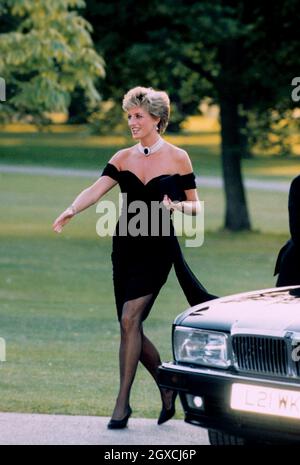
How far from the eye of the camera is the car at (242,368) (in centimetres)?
678

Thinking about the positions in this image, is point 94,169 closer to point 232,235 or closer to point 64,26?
point 232,235

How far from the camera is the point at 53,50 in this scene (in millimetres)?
20422

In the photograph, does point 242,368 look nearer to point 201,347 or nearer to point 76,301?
point 201,347

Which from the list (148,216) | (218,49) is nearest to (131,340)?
(148,216)

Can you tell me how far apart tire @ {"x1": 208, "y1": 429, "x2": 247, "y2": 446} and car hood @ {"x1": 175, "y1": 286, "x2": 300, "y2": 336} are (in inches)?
25.7

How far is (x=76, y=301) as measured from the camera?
53.3 feet

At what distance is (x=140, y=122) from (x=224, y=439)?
202cm

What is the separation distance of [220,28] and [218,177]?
28.9m

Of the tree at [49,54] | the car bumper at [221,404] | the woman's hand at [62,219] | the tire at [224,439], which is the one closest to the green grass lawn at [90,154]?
the tree at [49,54]

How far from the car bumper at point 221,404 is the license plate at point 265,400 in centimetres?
2

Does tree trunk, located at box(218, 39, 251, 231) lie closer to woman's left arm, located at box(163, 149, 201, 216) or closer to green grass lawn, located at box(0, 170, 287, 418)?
green grass lawn, located at box(0, 170, 287, 418)

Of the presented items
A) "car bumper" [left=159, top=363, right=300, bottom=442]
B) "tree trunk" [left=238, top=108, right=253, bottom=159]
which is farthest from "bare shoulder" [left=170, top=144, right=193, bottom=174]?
"tree trunk" [left=238, top=108, right=253, bottom=159]

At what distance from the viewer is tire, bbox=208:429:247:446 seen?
24.7 ft

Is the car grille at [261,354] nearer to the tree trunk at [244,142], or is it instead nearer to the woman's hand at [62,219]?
the woman's hand at [62,219]
